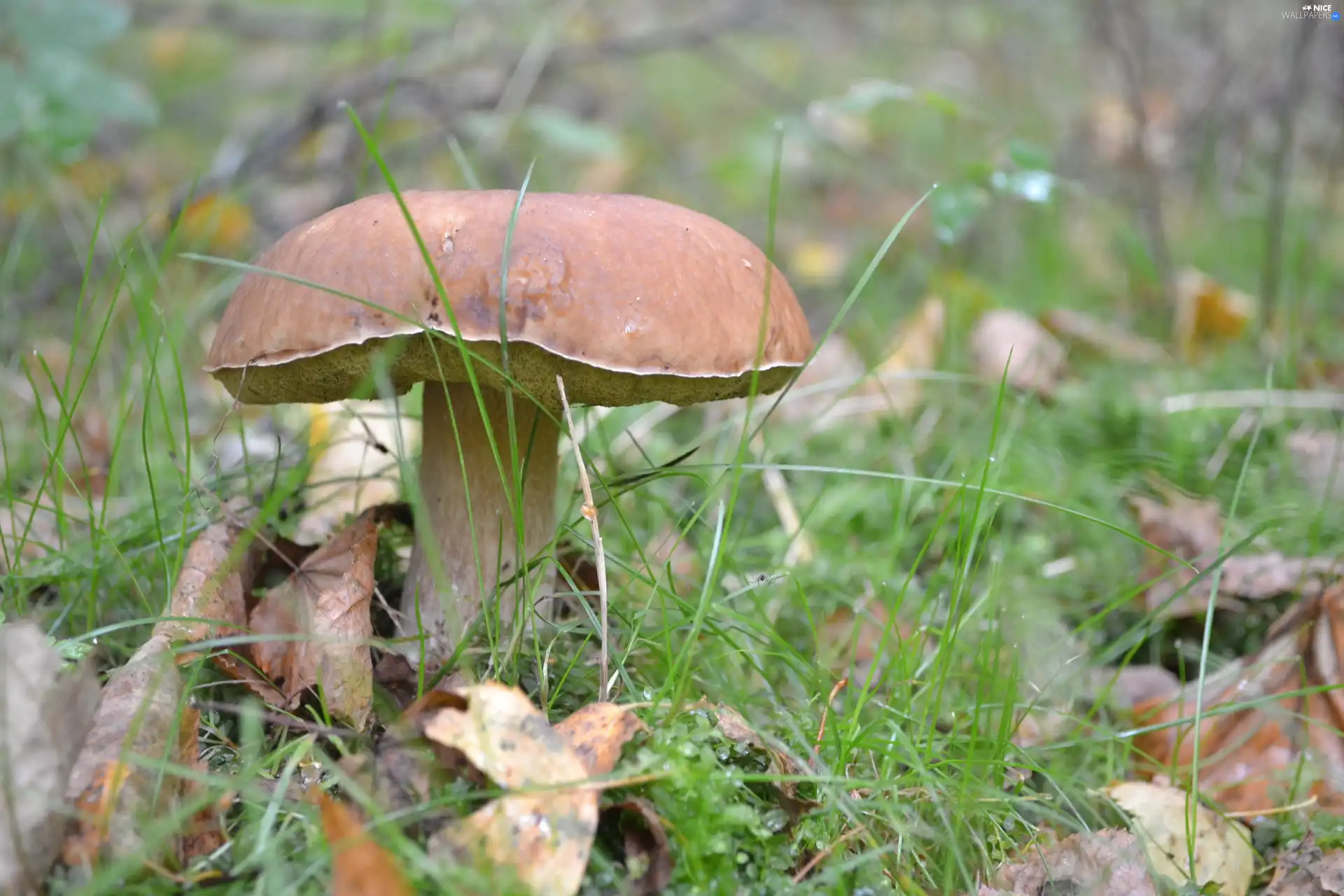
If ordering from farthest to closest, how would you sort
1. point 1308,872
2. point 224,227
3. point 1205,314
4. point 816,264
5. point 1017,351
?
point 816,264 < point 224,227 < point 1205,314 < point 1017,351 < point 1308,872

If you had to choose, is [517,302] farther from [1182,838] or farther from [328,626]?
[1182,838]

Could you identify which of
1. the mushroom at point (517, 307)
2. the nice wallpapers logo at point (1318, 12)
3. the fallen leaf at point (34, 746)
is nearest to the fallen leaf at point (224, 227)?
the mushroom at point (517, 307)

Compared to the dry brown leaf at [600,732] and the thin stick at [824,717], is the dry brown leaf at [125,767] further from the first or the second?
the thin stick at [824,717]

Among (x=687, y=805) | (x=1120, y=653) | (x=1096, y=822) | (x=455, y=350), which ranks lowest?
(x=1120, y=653)

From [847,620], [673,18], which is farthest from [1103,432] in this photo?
[673,18]

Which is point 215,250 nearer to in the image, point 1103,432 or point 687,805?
point 1103,432

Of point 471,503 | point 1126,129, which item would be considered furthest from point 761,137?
point 471,503

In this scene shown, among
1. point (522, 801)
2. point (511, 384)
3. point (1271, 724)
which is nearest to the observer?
point (522, 801)
